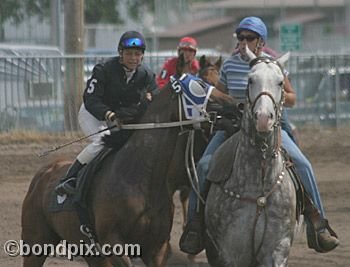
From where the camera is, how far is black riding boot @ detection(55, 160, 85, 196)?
30.8 feet

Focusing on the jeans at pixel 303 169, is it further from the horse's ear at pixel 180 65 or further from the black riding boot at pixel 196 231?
the horse's ear at pixel 180 65

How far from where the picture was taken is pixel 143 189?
8.88 meters

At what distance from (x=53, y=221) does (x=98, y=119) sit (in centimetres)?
105

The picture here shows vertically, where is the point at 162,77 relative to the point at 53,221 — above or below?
above

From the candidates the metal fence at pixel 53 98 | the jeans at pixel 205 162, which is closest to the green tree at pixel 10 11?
the metal fence at pixel 53 98

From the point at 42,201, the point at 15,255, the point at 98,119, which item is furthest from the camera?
the point at 15,255

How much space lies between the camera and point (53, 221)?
9.75 metres

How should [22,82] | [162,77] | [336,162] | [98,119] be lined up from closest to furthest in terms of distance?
[98,119] < [162,77] < [336,162] < [22,82]

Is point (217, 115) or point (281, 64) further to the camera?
point (217, 115)

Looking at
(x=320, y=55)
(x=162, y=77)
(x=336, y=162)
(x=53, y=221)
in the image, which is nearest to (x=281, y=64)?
(x=53, y=221)

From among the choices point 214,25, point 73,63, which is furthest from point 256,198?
point 214,25

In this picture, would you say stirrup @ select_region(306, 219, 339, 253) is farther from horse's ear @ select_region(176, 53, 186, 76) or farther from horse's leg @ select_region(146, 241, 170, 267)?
horse's ear @ select_region(176, 53, 186, 76)

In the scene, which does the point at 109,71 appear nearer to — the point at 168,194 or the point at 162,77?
the point at 168,194

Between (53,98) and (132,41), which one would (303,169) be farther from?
(53,98)
